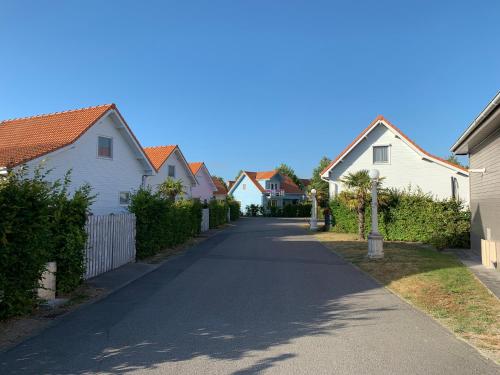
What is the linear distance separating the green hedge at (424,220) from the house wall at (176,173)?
16810mm

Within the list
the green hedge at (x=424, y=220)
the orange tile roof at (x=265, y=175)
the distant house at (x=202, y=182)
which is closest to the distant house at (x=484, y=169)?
the green hedge at (x=424, y=220)

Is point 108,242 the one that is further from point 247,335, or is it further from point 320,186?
point 320,186

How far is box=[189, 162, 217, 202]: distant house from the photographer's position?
45.2m

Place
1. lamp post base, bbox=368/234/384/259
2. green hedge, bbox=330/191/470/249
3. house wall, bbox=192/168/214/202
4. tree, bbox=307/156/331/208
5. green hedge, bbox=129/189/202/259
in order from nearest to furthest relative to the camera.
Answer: lamp post base, bbox=368/234/384/259 → green hedge, bbox=129/189/202/259 → green hedge, bbox=330/191/470/249 → tree, bbox=307/156/331/208 → house wall, bbox=192/168/214/202

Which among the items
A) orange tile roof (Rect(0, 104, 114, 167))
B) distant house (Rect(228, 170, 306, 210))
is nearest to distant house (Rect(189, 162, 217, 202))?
distant house (Rect(228, 170, 306, 210))

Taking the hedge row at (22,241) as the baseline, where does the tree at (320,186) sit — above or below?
above

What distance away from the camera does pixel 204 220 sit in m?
29.0

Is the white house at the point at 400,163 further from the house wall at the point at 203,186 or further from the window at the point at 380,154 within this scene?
the house wall at the point at 203,186

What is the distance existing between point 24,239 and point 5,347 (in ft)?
6.11

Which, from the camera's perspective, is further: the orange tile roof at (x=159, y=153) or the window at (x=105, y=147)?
the orange tile roof at (x=159, y=153)

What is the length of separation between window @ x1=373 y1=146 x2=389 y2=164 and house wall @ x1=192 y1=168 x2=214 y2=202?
22313 mm

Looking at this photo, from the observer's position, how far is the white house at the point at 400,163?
26.4 meters

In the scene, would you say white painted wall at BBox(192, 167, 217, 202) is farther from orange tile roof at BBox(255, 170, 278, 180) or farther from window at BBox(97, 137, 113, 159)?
window at BBox(97, 137, 113, 159)

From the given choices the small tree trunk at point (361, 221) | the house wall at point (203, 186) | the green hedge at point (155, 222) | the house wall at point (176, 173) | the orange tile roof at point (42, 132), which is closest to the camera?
the green hedge at point (155, 222)
